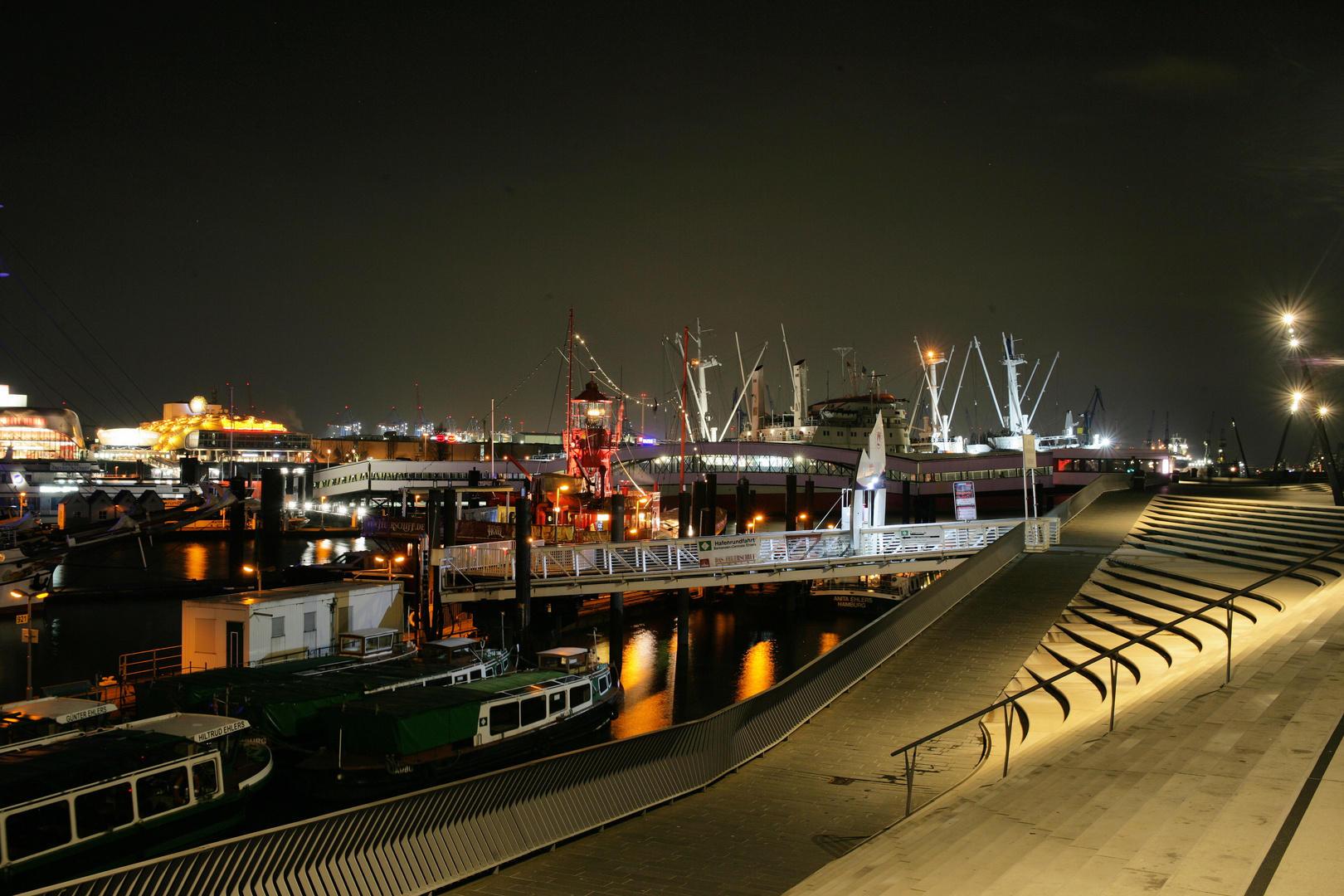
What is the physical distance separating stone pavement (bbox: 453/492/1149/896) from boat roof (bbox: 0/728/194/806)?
5.57m

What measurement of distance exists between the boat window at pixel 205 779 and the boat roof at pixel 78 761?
39 cm

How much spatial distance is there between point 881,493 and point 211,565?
42.2m

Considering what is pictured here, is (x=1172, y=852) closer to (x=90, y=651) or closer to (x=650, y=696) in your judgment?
(x=650, y=696)

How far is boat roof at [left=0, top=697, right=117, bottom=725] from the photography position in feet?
46.1

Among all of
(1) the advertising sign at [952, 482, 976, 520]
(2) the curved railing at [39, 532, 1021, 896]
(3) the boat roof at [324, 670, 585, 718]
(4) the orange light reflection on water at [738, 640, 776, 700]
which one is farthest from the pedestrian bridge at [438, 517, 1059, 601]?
(2) the curved railing at [39, 532, 1021, 896]

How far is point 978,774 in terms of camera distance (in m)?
11.1

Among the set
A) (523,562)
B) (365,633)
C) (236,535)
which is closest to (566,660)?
(365,633)

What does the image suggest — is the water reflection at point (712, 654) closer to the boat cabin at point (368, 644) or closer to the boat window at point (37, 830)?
the boat cabin at point (368, 644)

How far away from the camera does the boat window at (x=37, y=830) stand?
10.1 m

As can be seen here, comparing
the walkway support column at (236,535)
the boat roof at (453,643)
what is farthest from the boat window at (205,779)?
the walkway support column at (236,535)

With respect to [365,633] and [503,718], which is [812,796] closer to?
[503,718]

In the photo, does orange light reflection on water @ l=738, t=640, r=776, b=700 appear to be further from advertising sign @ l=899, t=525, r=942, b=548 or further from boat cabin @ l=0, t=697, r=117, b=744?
boat cabin @ l=0, t=697, r=117, b=744

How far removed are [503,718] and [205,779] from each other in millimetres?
5470

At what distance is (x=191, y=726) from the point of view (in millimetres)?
13148
